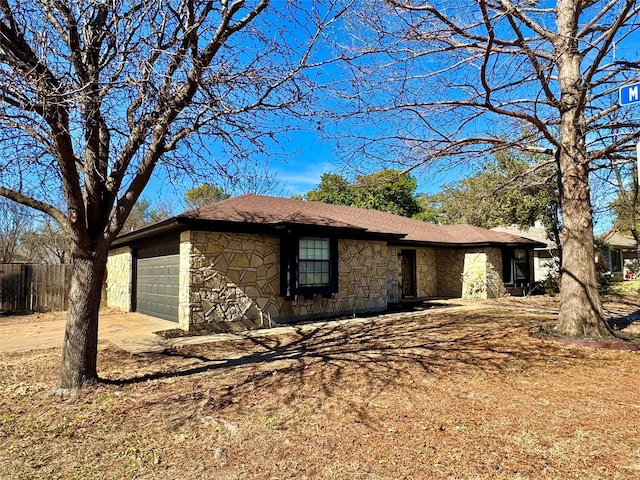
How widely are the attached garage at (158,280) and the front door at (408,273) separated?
9411 mm

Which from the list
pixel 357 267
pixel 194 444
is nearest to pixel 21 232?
pixel 357 267

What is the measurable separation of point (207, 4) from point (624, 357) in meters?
8.03

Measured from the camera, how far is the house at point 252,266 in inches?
347

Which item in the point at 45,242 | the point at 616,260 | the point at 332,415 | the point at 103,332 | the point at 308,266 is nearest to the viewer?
the point at 332,415

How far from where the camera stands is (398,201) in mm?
31109

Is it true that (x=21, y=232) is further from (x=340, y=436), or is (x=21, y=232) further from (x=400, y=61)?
(x=340, y=436)

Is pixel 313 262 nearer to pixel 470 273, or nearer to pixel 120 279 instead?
pixel 120 279

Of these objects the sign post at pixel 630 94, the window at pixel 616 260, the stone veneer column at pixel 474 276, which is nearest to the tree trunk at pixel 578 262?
the sign post at pixel 630 94

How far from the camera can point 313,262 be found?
10.2 metres

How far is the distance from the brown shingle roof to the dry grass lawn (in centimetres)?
360

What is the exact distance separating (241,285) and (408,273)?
895 centimetres

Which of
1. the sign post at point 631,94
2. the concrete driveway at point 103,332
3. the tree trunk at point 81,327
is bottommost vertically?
the concrete driveway at point 103,332

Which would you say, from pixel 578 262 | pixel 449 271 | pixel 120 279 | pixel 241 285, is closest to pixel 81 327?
pixel 241 285

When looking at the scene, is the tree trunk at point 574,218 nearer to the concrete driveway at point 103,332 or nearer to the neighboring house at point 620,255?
the concrete driveway at point 103,332
